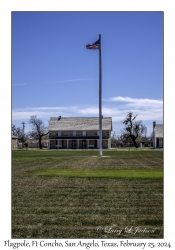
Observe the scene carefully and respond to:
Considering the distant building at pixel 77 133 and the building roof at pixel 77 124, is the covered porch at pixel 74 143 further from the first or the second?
the building roof at pixel 77 124

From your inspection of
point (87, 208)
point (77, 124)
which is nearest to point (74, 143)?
point (77, 124)

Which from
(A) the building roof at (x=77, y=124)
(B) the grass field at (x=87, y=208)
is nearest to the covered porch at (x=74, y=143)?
(A) the building roof at (x=77, y=124)

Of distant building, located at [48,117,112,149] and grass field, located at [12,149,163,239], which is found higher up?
distant building, located at [48,117,112,149]

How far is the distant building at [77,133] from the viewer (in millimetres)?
78188

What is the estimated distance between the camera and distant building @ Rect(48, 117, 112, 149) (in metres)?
78.2

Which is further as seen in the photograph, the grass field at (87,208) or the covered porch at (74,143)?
the covered porch at (74,143)

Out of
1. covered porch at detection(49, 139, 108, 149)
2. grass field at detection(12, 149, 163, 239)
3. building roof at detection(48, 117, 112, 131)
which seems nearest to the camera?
grass field at detection(12, 149, 163, 239)

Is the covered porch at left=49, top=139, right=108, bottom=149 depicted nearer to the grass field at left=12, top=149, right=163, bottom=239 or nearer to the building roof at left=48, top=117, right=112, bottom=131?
the building roof at left=48, top=117, right=112, bottom=131

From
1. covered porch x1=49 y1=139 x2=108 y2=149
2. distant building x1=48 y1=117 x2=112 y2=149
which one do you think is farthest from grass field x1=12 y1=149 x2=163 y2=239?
covered porch x1=49 y1=139 x2=108 y2=149

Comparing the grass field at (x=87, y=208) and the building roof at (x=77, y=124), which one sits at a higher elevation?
the building roof at (x=77, y=124)

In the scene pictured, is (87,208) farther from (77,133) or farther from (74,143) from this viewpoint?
(77,133)

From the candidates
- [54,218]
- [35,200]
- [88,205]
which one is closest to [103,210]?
[88,205]
